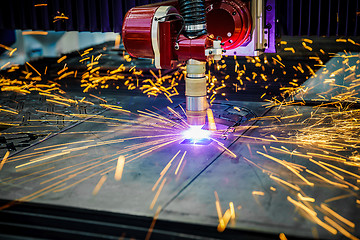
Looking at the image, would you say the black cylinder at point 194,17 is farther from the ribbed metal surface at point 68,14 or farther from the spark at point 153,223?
the ribbed metal surface at point 68,14

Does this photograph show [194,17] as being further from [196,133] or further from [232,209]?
[232,209]

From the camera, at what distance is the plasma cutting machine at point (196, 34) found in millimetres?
1927

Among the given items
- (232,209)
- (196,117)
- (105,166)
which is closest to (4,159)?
(105,166)

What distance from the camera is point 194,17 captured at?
191 cm

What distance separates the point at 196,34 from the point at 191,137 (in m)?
0.56

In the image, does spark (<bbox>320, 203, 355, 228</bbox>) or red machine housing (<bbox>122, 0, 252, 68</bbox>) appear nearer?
spark (<bbox>320, 203, 355, 228</bbox>)

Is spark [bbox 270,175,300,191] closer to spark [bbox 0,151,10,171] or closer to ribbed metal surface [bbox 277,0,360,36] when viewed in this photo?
spark [bbox 0,151,10,171]

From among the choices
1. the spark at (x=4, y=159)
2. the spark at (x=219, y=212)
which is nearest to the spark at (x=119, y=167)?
the spark at (x=219, y=212)

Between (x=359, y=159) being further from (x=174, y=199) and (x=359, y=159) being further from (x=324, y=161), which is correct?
(x=174, y=199)

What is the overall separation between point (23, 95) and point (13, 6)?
1.56m

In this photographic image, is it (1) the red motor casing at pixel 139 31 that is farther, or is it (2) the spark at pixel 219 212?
(1) the red motor casing at pixel 139 31

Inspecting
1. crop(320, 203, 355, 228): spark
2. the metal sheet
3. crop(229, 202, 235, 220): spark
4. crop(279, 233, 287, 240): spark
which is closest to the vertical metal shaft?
the metal sheet

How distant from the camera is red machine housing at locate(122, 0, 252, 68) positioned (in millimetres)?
1937

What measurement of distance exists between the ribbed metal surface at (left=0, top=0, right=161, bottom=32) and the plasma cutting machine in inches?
65.0
